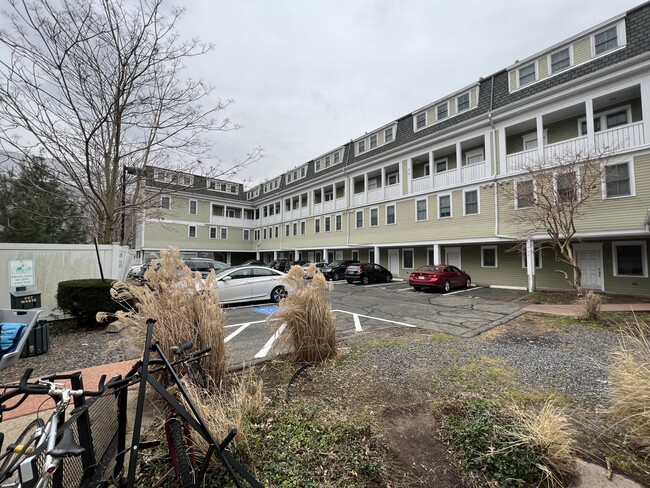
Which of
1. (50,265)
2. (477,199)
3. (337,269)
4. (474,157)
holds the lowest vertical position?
(337,269)

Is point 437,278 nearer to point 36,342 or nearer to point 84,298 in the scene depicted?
point 84,298

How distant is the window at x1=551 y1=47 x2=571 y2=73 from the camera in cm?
1377

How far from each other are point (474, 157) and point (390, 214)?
21.2 feet

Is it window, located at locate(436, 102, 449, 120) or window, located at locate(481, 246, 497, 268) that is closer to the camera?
window, located at locate(481, 246, 497, 268)

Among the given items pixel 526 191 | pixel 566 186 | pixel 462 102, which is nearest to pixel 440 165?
pixel 462 102

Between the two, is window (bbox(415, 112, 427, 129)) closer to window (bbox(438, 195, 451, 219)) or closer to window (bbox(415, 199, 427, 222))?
window (bbox(415, 199, 427, 222))

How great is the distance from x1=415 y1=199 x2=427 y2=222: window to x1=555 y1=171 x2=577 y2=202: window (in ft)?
25.9

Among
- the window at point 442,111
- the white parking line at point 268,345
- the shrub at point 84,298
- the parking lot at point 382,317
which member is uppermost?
the window at point 442,111

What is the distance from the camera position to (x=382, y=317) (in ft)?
28.6

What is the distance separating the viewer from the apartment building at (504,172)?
38.9 ft

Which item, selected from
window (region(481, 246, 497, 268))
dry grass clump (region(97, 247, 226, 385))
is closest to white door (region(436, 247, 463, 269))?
window (region(481, 246, 497, 268))

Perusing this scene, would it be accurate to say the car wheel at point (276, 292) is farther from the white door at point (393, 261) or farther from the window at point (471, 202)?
the white door at point (393, 261)

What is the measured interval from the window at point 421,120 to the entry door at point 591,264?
11.5 m

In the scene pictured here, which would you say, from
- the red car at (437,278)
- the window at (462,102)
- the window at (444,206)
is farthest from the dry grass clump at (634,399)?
the window at (462,102)
